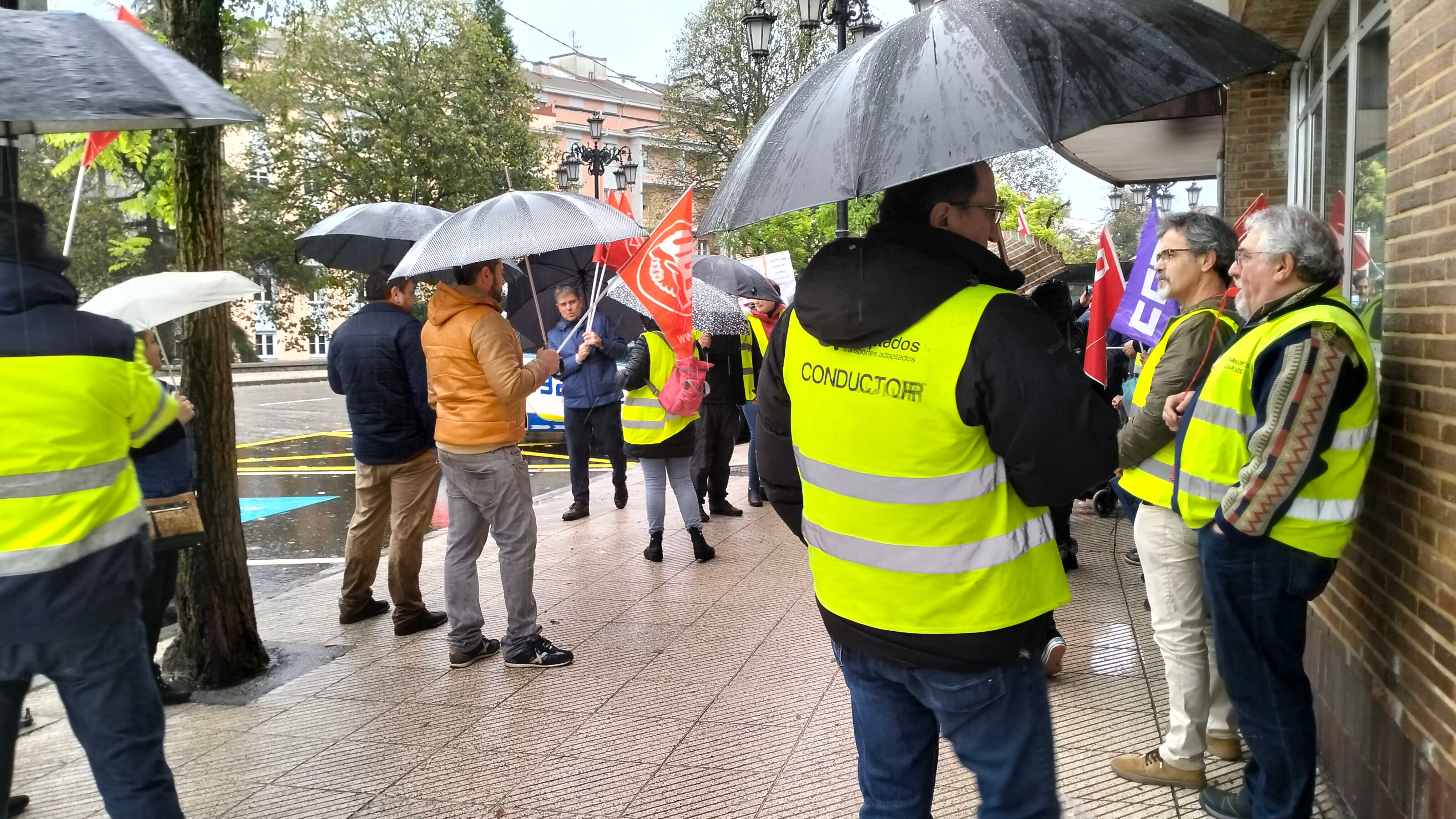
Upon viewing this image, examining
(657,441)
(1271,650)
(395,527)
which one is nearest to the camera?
(1271,650)

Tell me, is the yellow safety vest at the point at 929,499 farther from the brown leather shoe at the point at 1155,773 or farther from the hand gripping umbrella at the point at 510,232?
the hand gripping umbrella at the point at 510,232

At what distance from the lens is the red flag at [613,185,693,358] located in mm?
5559

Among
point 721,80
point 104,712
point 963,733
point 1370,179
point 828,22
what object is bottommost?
point 104,712

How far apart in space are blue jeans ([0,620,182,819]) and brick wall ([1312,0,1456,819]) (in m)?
3.27

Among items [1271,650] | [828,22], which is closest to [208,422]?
[1271,650]

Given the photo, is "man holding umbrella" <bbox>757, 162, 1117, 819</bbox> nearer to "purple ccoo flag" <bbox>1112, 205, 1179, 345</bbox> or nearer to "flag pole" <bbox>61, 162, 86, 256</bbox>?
"flag pole" <bbox>61, 162, 86, 256</bbox>

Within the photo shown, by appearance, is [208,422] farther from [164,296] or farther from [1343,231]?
[1343,231]

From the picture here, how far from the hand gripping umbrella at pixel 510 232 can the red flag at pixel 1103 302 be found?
229 centimetres

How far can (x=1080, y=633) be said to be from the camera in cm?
553

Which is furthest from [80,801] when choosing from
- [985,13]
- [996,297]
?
[985,13]

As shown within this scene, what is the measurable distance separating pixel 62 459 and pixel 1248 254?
130 inches

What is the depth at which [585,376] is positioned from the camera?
30.2 feet

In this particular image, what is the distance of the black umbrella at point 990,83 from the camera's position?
77.0 inches

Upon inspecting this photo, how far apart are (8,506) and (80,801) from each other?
6.34ft
